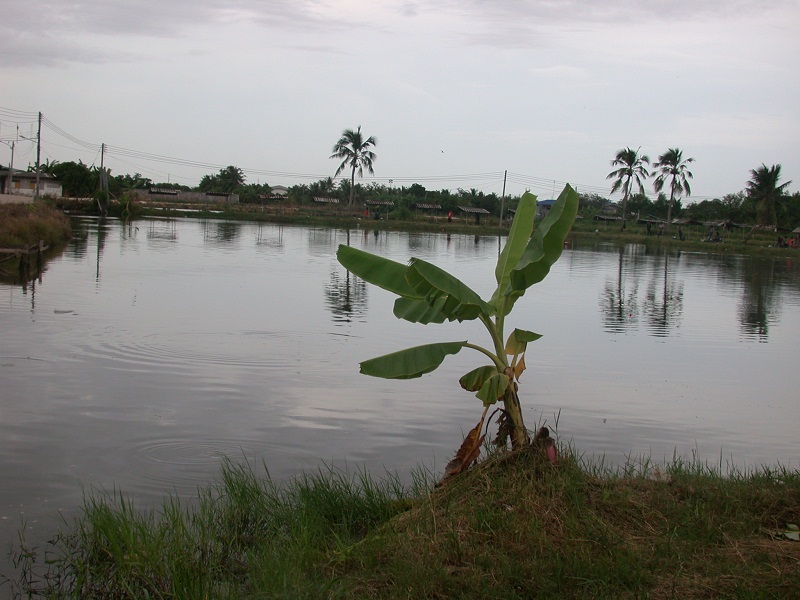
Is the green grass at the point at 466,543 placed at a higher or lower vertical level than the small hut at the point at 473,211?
lower

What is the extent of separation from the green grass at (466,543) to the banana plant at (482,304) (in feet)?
1.21

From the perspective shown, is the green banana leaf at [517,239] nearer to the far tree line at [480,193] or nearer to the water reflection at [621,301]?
the water reflection at [621,301]

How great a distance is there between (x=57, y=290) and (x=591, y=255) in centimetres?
3205

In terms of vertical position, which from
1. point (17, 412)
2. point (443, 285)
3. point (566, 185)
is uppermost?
point (566, 185)

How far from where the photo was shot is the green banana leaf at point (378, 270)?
6.29 meters

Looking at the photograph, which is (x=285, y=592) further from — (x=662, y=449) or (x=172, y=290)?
(x=172, y=290)

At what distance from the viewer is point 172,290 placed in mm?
19469

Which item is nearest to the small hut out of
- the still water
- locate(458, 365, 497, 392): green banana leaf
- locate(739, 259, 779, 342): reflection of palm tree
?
locate(739, 259, 779, 342): reflection of palm tree

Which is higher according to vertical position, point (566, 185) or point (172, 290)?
point (566, 185)

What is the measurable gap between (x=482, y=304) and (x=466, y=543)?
1.95 metres

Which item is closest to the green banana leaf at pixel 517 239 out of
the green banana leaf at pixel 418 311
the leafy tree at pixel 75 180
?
the green banana leaf at pixel 418 311

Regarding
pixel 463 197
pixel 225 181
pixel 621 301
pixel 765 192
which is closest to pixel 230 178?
pixel 225 181

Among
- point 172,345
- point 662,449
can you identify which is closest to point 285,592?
point 662,449

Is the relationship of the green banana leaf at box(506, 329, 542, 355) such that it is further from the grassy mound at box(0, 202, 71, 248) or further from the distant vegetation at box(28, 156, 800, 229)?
the distant vegetation at box(28, 156, 800, 229)
